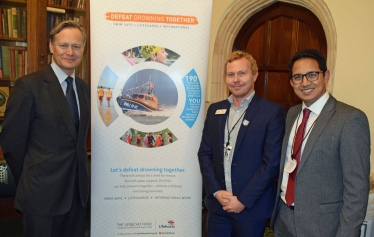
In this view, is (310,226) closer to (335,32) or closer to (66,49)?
(66,49)

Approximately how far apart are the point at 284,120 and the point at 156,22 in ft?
3.37

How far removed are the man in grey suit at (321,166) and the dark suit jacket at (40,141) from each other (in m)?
1.14

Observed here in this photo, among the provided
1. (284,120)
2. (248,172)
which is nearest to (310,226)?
(248,172)

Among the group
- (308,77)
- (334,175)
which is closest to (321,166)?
(334,175)

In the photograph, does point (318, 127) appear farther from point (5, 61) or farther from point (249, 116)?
point (5, 61)

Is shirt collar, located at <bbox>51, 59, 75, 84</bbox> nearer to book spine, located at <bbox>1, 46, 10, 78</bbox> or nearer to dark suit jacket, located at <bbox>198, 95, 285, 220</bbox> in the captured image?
dark suit jacket, located at <bbox>198, 95, 285, 220</bbox>

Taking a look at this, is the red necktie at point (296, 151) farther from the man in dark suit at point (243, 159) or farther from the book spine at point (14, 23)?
the book spine at point (14, 23)

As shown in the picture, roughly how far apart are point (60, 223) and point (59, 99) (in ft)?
2.22

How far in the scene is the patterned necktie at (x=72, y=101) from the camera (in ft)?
6.19

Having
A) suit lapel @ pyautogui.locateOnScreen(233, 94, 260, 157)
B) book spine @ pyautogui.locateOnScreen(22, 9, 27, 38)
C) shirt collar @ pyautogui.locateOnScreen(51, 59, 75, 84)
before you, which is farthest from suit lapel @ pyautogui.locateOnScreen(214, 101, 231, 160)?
book spine @ pyautogui.locateOnScreen(22, 9, 27, 38)

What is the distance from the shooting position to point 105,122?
2230 millimetres

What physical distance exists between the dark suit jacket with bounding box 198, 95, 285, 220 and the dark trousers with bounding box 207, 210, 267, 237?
0.11 feet

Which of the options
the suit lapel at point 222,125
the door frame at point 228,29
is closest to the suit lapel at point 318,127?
the suit lapel at point 222,125

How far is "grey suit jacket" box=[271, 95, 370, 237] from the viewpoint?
1.43 metres
